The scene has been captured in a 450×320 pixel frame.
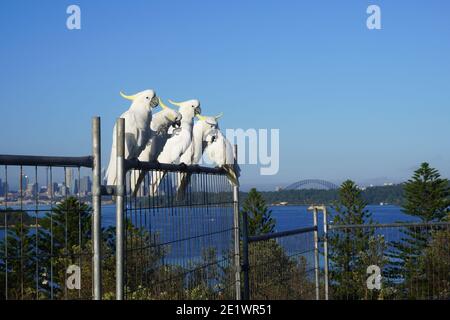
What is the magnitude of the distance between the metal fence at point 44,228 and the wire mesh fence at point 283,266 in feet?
6.81

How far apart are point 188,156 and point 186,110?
59.8 inches

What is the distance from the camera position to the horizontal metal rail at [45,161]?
3.14m

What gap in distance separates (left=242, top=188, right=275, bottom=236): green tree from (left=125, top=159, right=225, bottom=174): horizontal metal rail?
108 feet

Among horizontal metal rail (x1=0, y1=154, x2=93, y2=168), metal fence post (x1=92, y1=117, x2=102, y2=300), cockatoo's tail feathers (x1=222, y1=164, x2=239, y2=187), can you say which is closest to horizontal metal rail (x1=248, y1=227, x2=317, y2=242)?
cockatoo's tail feathers (x1=222, y1=164, x2=239, y2=187)

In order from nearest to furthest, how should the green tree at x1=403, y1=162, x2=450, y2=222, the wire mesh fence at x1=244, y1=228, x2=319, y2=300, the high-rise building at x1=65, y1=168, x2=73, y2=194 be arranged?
the high-rise building at x1=65, y1=168, x2=73, y2=194
the wire mesh fence at x1=244, y1=228, x2=319, y2=300
the green tree at x1=403, y1=162, x2=450, y2=222

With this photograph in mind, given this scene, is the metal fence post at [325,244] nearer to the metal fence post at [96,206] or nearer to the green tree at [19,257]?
the metal fence post at [96,206]

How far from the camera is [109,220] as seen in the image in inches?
143

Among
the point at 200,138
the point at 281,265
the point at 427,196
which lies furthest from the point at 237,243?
the point at 427,196

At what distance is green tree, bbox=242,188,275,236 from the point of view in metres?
38.2

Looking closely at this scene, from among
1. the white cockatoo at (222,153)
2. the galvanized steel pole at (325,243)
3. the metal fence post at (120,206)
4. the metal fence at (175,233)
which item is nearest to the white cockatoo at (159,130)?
the white cockatoo at (222,153)

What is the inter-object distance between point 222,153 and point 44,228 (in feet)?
13.9

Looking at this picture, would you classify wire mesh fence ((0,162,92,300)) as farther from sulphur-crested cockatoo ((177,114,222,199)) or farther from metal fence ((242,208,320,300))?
sulphur-crested cockatoo ((177,114,222,199))
